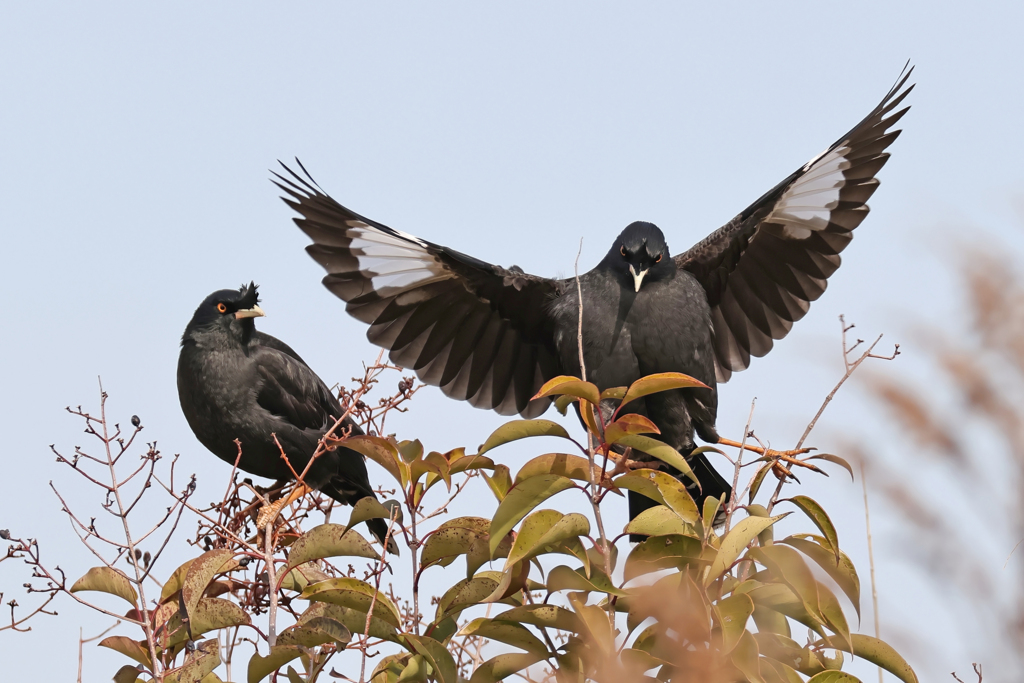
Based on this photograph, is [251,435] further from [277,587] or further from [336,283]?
[277,587]

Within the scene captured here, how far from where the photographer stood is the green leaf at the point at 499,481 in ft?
8.61

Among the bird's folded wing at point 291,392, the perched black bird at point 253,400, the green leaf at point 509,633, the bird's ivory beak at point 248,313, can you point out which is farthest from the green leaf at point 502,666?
the bird's ivory beak at point 248,313

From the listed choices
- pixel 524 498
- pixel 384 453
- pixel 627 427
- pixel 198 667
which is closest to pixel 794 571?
pixel 627 427

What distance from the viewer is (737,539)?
2.15 metres

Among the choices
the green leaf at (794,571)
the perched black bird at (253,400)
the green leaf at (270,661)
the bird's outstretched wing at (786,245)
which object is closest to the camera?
the green leaf at (794,571)

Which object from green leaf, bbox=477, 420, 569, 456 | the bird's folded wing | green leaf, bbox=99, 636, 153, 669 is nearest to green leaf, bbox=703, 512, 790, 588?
green leaf, bbox=477, 420, 569, 456

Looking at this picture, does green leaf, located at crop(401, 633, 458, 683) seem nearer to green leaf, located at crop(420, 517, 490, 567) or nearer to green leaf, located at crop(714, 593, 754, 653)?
green leaf, located at crop(420, 517, 490, 567)

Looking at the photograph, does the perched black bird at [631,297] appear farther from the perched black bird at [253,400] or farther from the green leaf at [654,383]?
the green leaf at [654,383]

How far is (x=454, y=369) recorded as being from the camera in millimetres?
5070

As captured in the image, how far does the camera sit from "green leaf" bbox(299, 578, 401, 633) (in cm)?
256

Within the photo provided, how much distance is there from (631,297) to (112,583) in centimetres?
235

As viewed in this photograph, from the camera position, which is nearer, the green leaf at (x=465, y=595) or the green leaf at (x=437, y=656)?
the green leaf at (x=437, y=656)

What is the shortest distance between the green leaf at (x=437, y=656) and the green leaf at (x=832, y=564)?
2.60ft

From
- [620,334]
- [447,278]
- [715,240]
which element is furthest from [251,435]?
[715,240]
